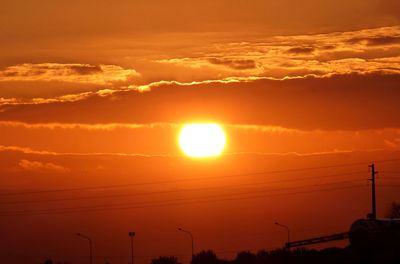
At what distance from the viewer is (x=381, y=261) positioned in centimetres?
16112

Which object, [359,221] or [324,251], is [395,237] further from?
[324,251]

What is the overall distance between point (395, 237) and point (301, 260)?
37051 millimetres

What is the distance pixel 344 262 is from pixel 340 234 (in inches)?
199

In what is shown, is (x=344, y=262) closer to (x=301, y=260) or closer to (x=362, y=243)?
(x=362, y=243)

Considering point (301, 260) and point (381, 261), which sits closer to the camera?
point (381, 261)

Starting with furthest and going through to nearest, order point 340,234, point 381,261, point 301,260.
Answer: point 301,260 < point 340,234 < point 381,261

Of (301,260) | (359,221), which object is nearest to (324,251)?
(301,260)

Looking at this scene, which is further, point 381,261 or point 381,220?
point 381,220

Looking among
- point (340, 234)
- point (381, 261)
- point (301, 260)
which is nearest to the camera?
point (381, 261)

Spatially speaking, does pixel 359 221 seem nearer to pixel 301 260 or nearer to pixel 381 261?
pixel 381 261

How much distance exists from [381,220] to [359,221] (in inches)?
158

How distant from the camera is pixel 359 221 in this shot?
575ft

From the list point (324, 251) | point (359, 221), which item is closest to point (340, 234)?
point (359, 221)

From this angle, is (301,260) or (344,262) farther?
(301,260)
